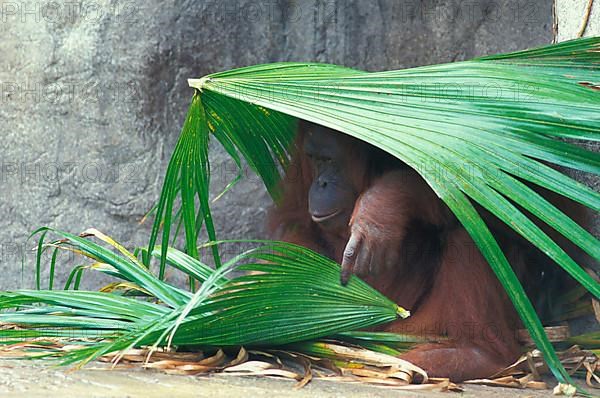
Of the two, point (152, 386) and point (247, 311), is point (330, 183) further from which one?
point (152, 386)

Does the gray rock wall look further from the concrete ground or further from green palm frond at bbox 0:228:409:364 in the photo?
the concrete ground

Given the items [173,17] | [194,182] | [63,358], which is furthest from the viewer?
[173,17]

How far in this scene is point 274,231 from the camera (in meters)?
3.40

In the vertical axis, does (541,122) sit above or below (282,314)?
above

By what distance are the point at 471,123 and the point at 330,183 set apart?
78 centimetres

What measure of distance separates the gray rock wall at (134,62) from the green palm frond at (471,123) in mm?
1422

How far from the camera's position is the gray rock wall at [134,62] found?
4301mm

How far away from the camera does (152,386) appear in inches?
82.3

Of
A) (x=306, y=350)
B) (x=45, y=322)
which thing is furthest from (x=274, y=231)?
(x=45, y=322)

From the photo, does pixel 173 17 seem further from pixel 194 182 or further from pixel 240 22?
pixel 194 182

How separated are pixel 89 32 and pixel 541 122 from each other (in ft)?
8.62

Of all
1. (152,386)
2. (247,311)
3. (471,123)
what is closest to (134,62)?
(247,311)

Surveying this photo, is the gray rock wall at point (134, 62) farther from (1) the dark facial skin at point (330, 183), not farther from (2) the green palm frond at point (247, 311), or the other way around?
(2) the green palm frond at point (247, 311)

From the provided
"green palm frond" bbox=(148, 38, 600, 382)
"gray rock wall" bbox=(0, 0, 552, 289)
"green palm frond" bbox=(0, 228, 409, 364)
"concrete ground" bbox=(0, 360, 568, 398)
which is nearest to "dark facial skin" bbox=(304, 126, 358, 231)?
"green palm frond" bbox=(148, 38, 600, 382)
